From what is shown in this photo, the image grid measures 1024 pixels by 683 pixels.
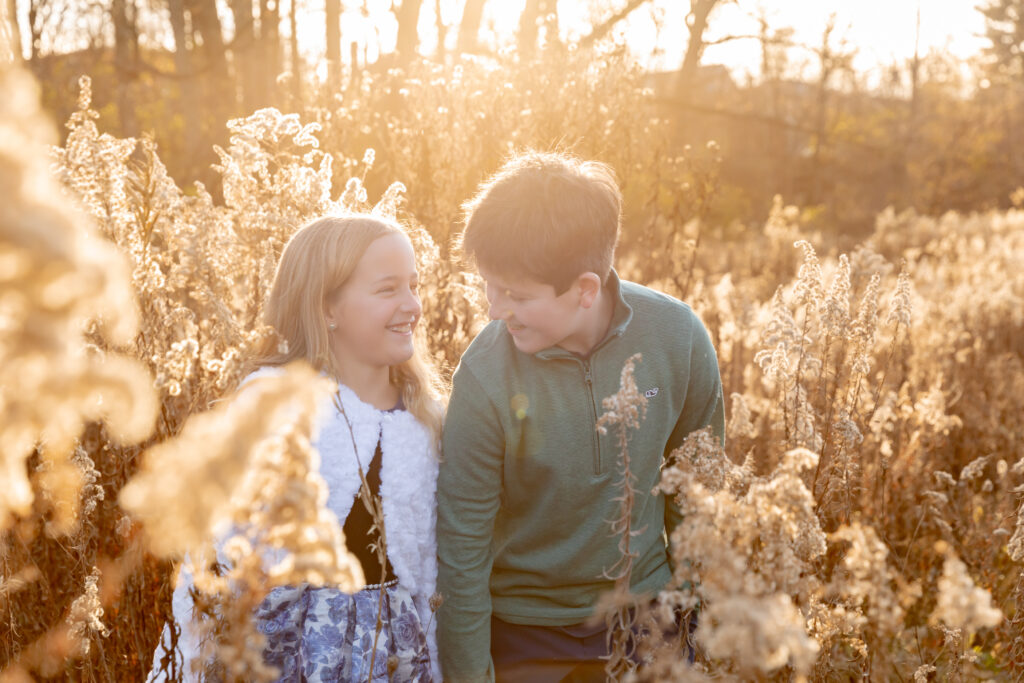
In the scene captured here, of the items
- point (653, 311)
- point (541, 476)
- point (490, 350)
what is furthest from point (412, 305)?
point (653, 311)

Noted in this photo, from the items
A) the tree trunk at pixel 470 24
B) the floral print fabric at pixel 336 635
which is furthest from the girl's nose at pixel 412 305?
the tree trunk at pixel 470 24

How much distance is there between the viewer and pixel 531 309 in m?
2.29

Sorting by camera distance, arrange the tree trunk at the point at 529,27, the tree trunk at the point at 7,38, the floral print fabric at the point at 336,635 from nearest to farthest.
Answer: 1. the tree trunk at the point at 7,38
2. the floral print fabric at the point at 336,635
3. the tree trunk at the point at 529,27

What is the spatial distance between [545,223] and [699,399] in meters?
0.79

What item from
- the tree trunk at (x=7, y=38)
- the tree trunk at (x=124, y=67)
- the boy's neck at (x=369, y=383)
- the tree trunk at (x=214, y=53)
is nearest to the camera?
the tree trunk at (x=7, y=38)

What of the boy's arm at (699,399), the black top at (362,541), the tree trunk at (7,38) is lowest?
the black top at (362,541)

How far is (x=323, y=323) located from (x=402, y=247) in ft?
1.13

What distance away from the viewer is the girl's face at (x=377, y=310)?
2.49 m

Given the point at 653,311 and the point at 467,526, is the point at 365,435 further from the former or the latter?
the point at 653,311

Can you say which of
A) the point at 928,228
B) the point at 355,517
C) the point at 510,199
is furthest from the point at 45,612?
the point at 928,228

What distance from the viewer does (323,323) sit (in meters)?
2.50

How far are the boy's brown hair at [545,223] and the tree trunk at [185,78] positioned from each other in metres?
9.78

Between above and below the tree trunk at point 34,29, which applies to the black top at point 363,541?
below

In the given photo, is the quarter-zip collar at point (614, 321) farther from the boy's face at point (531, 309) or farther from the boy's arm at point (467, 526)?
the boy's arm at point (467, 526)
